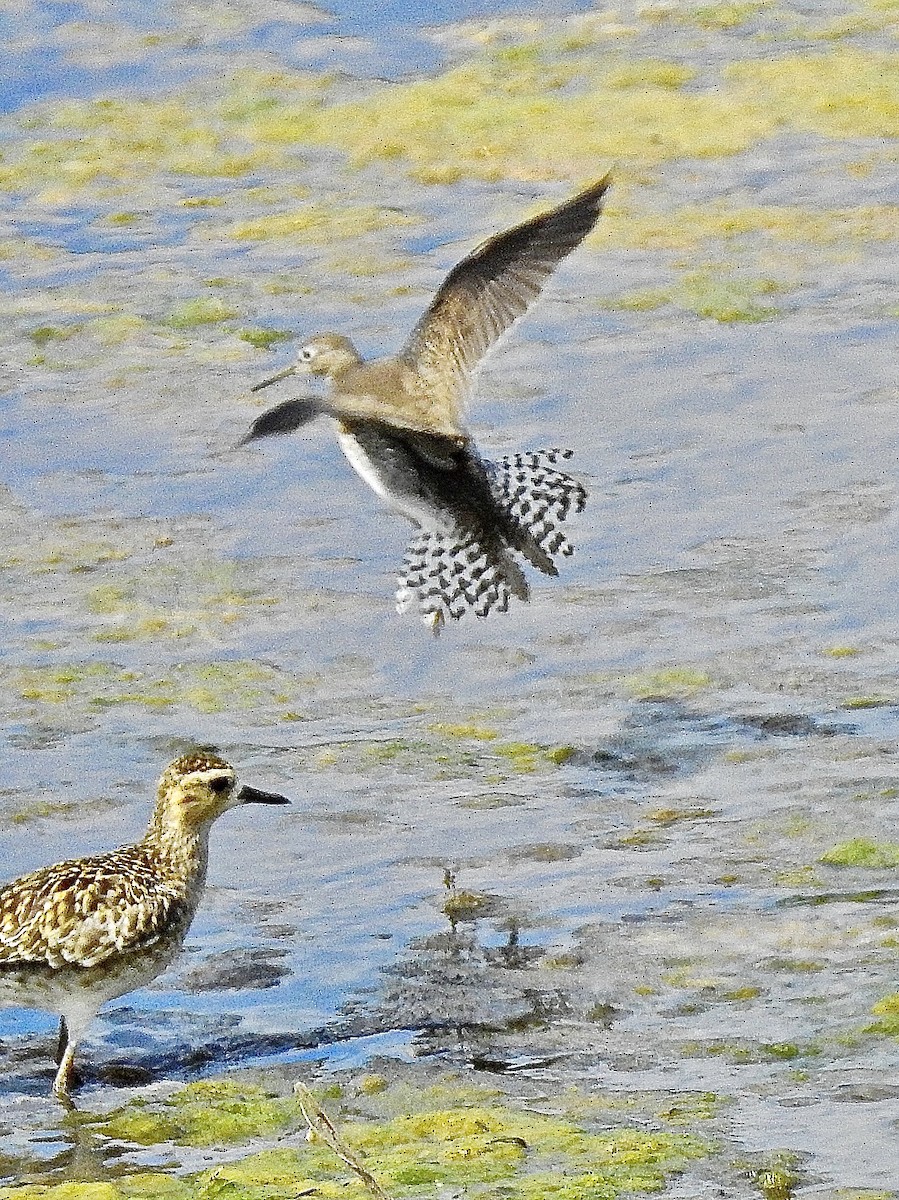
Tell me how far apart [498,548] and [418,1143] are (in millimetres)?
3542

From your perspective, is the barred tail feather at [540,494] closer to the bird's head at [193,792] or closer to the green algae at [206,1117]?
the bird's head at [193,792]

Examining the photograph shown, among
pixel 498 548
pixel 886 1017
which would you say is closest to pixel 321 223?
pixel 498 548

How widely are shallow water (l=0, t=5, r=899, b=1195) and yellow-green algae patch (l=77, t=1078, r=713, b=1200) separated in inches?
5.3

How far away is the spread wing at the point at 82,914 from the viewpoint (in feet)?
19.4

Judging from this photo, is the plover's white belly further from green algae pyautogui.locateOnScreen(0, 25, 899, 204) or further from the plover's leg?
green algae pyautogui.locateOnScreen(0, 25, 899, 204)

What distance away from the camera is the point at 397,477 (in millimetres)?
8492

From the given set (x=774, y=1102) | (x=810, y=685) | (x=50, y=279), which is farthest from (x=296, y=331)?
(x=774, y=1102)

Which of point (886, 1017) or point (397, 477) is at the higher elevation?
point (397, 477)

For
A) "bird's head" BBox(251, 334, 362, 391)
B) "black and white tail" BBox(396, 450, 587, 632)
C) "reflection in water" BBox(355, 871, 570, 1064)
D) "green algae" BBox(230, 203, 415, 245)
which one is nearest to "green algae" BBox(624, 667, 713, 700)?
"black and white tail" BBox(396, 450, 587, 632)

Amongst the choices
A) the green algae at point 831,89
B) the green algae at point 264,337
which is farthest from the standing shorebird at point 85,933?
the green algae at point 831,89

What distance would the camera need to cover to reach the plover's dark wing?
8.60 m

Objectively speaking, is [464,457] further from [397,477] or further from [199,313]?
[199,313]

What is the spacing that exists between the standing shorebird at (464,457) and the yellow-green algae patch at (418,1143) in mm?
3001

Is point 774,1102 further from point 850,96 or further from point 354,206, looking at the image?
point 850,96
